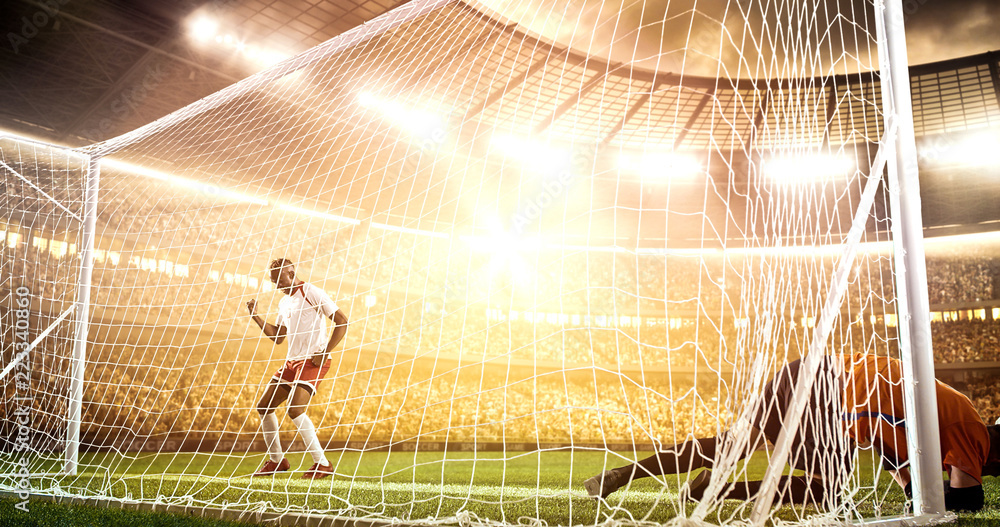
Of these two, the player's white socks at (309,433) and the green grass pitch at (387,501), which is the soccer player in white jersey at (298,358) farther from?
the green grass pitch at (387,501)

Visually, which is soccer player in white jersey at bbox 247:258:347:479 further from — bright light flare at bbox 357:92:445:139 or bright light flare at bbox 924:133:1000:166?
bright light flare at bbox 924:133:1000:166

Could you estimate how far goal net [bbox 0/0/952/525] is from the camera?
6.11 m

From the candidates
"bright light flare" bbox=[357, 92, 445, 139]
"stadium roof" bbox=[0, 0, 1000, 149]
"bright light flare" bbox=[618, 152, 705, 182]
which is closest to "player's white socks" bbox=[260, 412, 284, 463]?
"stadium roof" bbox=[0, 0, 1000, 149]

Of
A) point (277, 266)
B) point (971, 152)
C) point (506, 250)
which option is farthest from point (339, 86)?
point (971, 152)

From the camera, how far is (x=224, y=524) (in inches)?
82.0

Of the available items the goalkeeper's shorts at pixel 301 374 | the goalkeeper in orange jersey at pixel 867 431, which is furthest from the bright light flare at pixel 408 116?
the goalkeeper in orange jersey at pixel 867 431

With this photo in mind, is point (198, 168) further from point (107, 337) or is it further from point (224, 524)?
point (224, 524)

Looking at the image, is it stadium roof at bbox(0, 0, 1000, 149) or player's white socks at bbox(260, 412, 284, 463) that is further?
stadium roof at bbox(0, 0, 1000, 149)

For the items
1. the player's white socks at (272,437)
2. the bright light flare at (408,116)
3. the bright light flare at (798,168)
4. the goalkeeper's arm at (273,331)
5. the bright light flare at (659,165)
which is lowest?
the player's white socks at (272,437)

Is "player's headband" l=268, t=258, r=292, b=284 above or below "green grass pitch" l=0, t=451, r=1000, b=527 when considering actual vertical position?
above

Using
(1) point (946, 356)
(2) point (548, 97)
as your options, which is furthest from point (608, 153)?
(1) point (946, 356)

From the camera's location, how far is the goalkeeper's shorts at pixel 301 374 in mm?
3338

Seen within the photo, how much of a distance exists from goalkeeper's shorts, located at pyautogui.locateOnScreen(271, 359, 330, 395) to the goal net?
0.58 m

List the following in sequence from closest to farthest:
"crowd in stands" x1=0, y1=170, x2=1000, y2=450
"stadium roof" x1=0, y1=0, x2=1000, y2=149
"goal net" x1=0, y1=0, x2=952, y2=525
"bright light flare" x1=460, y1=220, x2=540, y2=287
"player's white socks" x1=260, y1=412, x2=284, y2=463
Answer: "player's white socks" x1=260, y1=412, x2=284, y2=463, "goal net" x1=0, y1=0, x2=952, y2=525, "stadium roof" x1=0, y1=0, x2=1000, y2=149, "crowd in stands" x1=0, y1=170, x2=1000, y2=450, "bright light flare" x1=460, y1=220, x2=540, y2=287
